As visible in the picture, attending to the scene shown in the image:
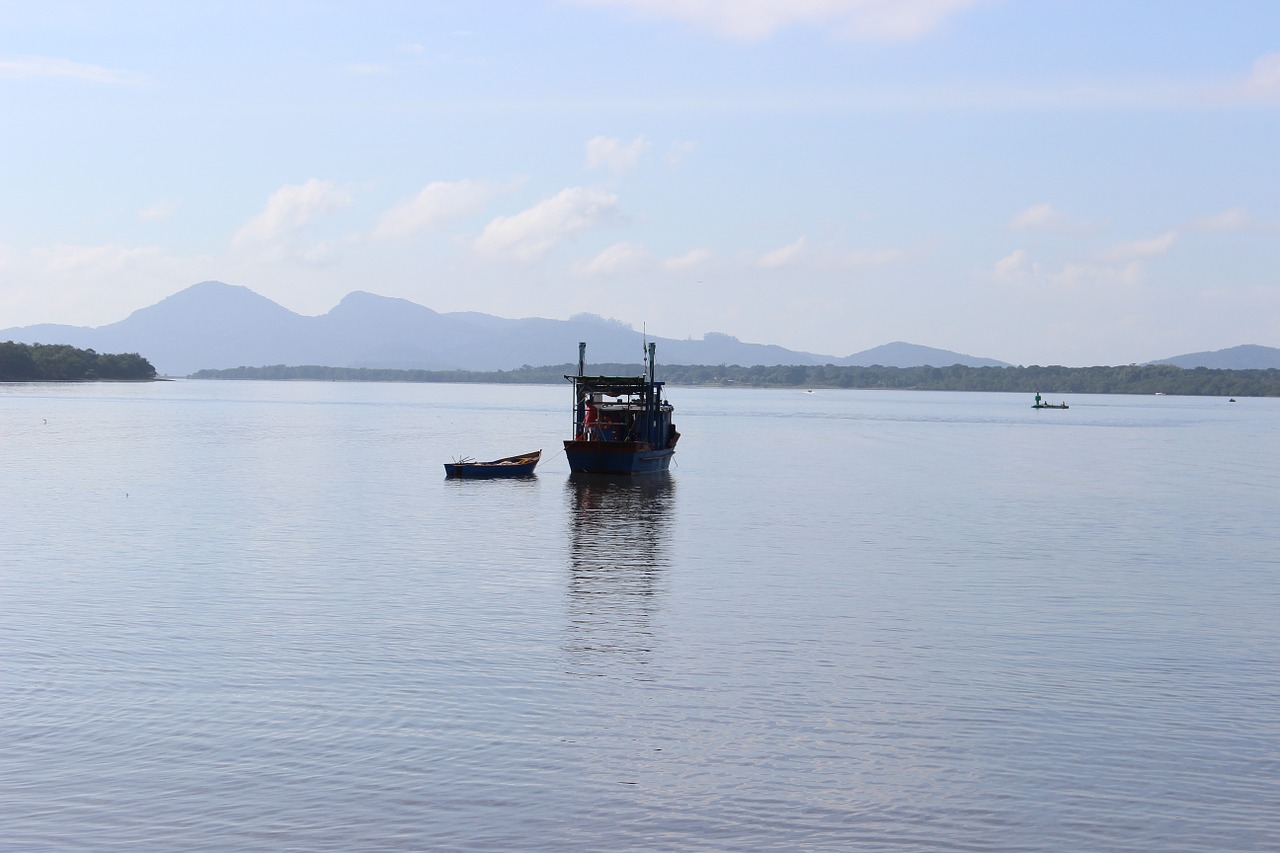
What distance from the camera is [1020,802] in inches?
745

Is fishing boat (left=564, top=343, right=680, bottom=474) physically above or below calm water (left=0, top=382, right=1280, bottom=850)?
above

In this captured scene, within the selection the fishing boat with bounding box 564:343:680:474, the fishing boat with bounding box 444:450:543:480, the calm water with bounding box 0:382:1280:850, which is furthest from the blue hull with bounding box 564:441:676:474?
the calm water with bounding box 0:382:1280:850

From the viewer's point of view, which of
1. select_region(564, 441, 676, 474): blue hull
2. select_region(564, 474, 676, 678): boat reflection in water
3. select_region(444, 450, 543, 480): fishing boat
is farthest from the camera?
select_region(564, 441, 676, 474): blue hull

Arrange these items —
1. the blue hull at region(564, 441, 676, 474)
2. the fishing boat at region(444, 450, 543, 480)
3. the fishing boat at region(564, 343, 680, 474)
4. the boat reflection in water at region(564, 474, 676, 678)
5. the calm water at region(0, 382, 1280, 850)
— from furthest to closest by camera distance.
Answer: the fishing boat at region(564, 343, 680, 474)
the blue hull at region(564, 441, 676, 474)
the fishing boat at region(444, 450, 543, 480)
the boat reflection in water at region(564, 474, 676, 678)
the calm water at region(0, 382, 1280, 850)

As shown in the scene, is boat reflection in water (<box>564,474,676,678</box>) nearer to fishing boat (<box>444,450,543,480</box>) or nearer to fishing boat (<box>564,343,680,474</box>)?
fishing boat (<box>564,343,680,474</box>)

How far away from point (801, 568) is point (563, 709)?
2082 centimetres

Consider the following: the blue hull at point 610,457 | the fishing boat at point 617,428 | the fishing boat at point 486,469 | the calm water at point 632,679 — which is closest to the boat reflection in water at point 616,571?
the calm water at point 632,679

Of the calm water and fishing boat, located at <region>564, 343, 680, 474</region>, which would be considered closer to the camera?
the calm water

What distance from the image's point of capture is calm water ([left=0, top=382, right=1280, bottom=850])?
18219 millimetres

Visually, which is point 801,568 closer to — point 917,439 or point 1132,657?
point 1132,657

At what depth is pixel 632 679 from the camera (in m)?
26.4

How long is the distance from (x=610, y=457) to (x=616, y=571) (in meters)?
39.5

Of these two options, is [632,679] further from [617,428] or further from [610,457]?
[617,428]

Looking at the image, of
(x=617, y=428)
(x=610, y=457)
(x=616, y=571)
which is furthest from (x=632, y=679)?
(x=617, y=428)
